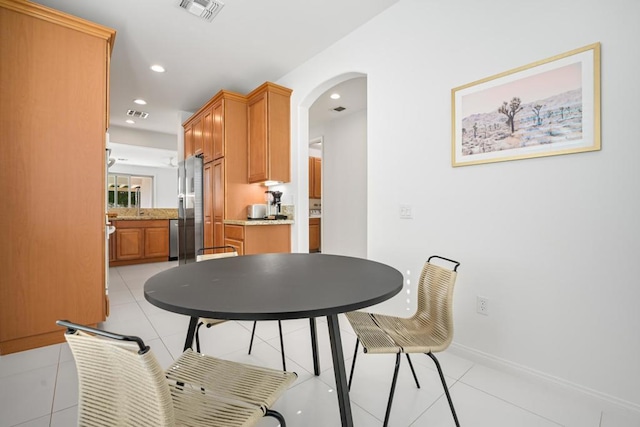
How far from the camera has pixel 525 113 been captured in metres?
1.73

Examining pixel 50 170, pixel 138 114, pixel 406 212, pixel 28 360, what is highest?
pixel 138 114

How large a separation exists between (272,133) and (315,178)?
338 centimetres

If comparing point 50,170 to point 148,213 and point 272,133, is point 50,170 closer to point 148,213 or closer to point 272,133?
point 272,133

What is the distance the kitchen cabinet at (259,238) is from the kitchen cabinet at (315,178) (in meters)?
3.21

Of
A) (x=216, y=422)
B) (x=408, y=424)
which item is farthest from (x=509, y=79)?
(x=216, y=422)

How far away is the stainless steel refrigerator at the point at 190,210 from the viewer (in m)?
4.46

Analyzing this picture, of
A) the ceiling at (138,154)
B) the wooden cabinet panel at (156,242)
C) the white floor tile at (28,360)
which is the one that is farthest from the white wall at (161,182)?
the white floor tile at (28,360)

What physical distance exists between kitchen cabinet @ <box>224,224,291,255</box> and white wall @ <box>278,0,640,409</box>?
1.43 metres

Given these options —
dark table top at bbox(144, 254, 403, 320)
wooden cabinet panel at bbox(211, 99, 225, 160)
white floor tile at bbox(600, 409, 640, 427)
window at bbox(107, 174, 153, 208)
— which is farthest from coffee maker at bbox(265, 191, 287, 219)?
window at bbox(107, 174, 153, 208)

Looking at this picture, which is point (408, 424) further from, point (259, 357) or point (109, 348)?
point (109, 348)

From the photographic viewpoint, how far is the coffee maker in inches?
151

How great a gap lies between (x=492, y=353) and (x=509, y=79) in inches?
69.4

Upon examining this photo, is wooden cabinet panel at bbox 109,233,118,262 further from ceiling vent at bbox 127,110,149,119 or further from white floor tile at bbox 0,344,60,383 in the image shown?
white floor tile at bbox 0,344,60,383

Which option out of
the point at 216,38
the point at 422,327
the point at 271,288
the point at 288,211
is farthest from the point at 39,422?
the point at 216,38
